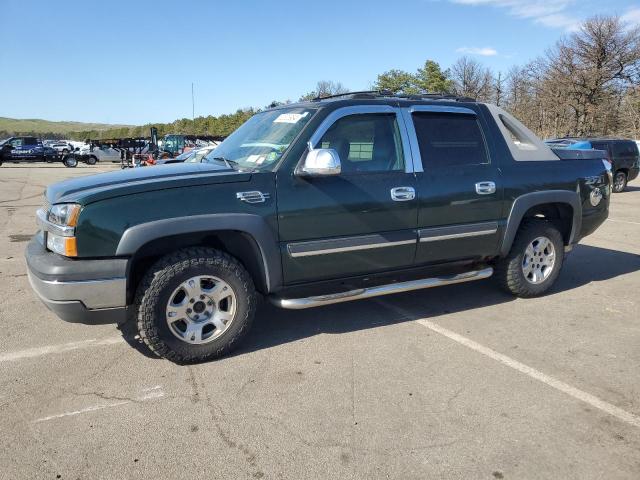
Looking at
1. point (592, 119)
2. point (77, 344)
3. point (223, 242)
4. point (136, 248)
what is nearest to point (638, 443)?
point (223, 242)

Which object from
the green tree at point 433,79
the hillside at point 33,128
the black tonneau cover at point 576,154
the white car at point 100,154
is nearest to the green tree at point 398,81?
the green tree at point 433,79

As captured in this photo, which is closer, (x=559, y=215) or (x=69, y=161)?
(x=559, y=215)

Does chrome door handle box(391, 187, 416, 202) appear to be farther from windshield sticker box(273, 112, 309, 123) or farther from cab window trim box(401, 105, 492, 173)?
windshield sticker box(273, 112, 309, 123)

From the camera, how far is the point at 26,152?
106ft

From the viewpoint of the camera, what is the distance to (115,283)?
327 cm

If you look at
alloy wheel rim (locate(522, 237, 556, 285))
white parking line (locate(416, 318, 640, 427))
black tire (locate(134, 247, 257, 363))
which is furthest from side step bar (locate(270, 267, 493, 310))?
alloy wheel rim (locate(522, 237, 556, 285))

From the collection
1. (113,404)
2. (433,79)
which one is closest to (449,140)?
(113,404)

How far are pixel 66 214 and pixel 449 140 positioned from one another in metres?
3.17

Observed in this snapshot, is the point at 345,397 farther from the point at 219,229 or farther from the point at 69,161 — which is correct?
the point at 69,161

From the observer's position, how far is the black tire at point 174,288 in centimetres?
343

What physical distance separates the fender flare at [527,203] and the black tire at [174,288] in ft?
8.35

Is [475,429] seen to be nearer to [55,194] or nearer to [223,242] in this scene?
[223,242]

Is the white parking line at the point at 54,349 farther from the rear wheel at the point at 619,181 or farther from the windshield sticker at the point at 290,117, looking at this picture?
the rear wheel at the point at 619,181

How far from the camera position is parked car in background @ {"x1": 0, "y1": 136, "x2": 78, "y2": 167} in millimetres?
31500
